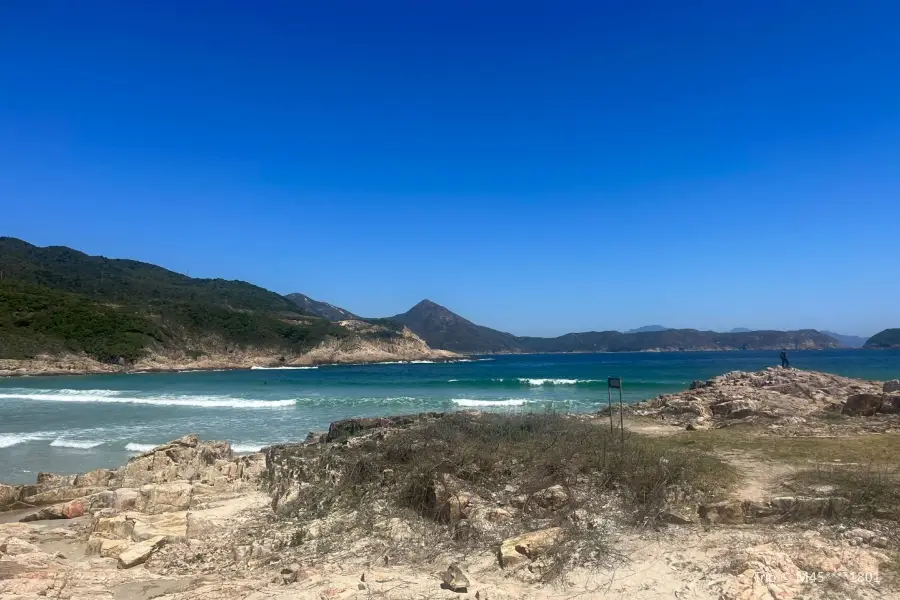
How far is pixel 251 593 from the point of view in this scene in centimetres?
507

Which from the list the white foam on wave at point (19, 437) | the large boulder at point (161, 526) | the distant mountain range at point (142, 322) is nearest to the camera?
the large boulder at point (161, 526)

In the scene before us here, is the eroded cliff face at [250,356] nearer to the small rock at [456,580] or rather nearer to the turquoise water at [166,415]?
the turquoise water at [166,415]

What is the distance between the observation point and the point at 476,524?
629 centimetres

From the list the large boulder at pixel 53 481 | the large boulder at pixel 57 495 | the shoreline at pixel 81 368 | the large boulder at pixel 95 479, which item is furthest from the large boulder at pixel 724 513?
the shoreline at pixel 81 368

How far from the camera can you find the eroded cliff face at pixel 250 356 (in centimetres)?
6662

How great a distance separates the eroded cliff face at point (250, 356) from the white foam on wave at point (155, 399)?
3166 centimetres

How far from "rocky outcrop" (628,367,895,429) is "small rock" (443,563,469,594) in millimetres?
12030

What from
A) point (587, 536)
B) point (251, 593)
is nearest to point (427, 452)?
point (587, 536)

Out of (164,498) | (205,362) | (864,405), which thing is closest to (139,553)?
(164,498)

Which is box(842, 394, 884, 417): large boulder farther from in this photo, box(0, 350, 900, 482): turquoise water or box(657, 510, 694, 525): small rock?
box(657, 510, 694, 525): small rock

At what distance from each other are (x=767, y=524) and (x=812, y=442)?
5.96m

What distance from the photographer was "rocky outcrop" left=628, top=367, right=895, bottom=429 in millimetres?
15711

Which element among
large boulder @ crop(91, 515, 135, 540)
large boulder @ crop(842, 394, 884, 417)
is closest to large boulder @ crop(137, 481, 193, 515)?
large boulder @ crop(91, 515, 135, 540)

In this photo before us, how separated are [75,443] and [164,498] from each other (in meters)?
12.0
